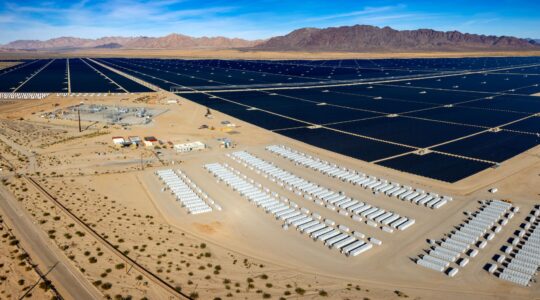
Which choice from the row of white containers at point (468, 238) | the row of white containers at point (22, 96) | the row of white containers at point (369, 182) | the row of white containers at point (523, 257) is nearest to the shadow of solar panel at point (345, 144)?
the row of white containers at point (369, 182)

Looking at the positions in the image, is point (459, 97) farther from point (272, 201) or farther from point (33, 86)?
point (33, 86)

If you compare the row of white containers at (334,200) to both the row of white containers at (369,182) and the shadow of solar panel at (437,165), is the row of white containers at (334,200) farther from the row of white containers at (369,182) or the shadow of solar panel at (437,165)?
the shadow of solar panel at (437,165)

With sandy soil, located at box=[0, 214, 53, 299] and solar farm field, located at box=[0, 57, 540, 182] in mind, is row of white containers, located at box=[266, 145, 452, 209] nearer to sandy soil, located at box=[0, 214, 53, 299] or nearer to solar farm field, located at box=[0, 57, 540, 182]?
solar farm field, located at box=[0, 57, 540, 182]

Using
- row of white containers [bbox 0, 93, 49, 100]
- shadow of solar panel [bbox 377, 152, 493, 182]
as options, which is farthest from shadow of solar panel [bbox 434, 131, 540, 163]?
row of white containers [bbox 0, 93, 49, 100]

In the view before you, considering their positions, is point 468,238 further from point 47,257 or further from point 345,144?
point 47,257

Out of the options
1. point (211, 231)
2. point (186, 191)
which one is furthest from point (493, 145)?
point (211, 231)
